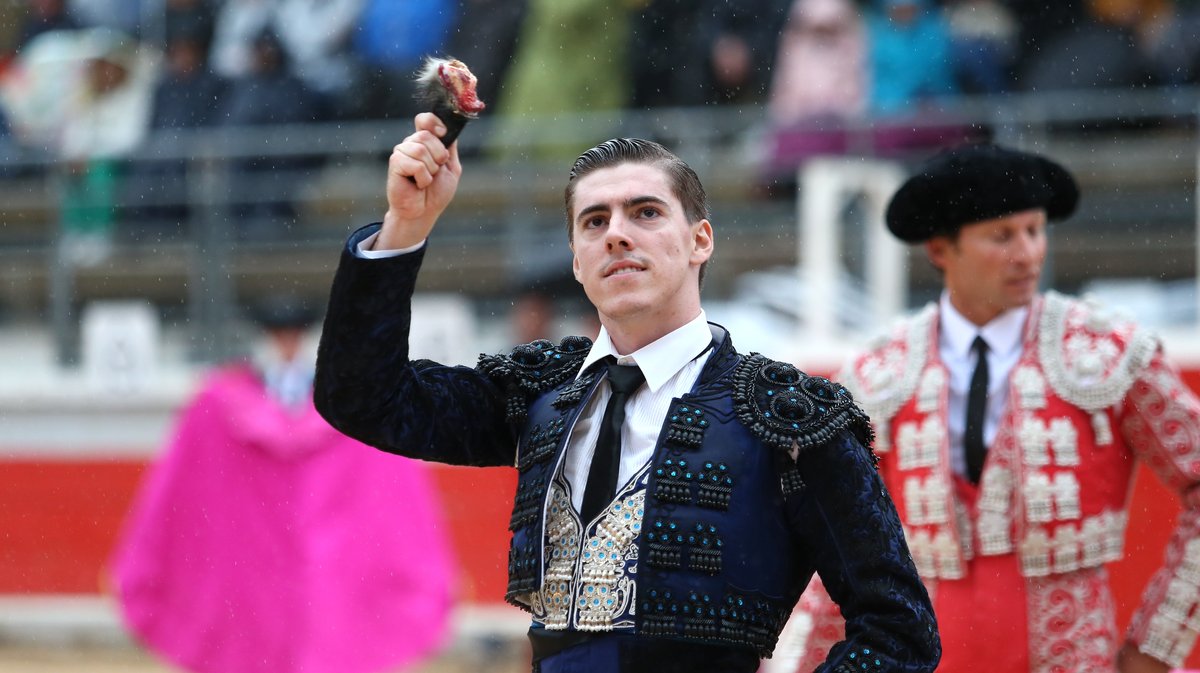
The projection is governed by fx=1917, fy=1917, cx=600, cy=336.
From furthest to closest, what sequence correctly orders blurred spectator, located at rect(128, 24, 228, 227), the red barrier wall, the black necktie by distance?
blurred spectator, located at rect(128, 24, 228, 227)
the red barrier wall
the black necktie

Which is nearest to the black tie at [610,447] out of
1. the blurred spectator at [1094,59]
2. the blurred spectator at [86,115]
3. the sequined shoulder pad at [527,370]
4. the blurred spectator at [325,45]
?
the sequined shoulder pad at [527,370]

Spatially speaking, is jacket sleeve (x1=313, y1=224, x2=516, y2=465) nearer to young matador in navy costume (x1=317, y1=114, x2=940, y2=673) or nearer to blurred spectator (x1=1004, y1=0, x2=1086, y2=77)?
young matador in navy costume (x1=317, y1=114, x2=940, y2=673)

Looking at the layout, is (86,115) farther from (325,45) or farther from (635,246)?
(635,246)

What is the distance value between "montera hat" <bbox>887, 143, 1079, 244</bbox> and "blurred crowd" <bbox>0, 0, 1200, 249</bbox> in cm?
433

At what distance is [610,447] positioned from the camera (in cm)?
254

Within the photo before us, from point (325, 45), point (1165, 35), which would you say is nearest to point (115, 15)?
point (325, 45)

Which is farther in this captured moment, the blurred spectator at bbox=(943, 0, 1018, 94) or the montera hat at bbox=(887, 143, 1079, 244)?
the blurred spectator at bbox=(943, 0, 1018, 94)

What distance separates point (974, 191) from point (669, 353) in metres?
1.29

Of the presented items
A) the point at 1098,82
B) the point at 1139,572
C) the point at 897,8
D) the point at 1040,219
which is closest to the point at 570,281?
the point at 897,8

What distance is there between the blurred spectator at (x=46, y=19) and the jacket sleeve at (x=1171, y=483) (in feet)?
27.3

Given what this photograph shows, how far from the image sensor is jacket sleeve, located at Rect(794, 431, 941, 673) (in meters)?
2.35

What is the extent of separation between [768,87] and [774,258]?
2.63 feet

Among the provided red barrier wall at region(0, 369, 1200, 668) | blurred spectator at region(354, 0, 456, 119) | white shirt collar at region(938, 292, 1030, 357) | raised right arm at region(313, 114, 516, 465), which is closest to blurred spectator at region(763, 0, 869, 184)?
red barrier wall at region(0, 369, 1200, 668)

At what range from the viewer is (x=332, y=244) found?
9.89 m
